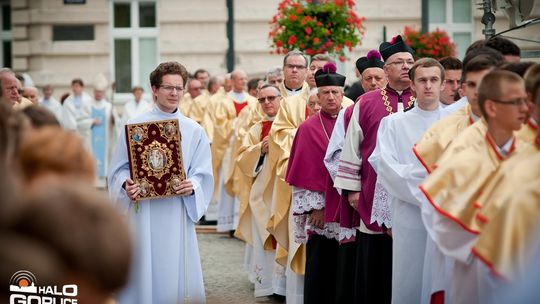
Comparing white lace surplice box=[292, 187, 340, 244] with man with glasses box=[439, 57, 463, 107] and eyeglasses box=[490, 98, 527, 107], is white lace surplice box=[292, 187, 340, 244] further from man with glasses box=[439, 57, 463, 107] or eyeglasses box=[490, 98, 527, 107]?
eyeglasses box=[490, 98, 527, 107]

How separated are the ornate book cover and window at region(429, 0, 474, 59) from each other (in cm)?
1454

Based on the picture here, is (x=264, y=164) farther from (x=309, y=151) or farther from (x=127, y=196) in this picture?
(x=127, y=196)

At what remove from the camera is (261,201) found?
10.7m

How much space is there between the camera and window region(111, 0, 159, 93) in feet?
71.7

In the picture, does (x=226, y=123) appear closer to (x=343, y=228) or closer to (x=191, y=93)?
(x=191, y=93)

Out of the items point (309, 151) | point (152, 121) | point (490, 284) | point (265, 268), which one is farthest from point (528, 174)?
point (265, 268)

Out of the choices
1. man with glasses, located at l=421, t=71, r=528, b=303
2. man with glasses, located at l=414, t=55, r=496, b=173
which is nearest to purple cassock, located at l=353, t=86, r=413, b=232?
man with glasses, located at l=414, t=55, r=496, b=173

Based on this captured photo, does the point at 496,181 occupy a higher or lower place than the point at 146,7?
lower

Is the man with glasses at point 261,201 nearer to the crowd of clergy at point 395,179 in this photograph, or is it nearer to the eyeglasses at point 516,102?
the crowd of clergy at point 395,179

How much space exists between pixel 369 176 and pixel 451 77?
1.02 meters

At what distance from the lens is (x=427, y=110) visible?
7.03 metres

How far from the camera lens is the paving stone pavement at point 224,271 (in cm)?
1002

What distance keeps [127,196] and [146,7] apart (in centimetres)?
1485

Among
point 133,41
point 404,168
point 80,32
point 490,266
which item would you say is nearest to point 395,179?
point 404,168
